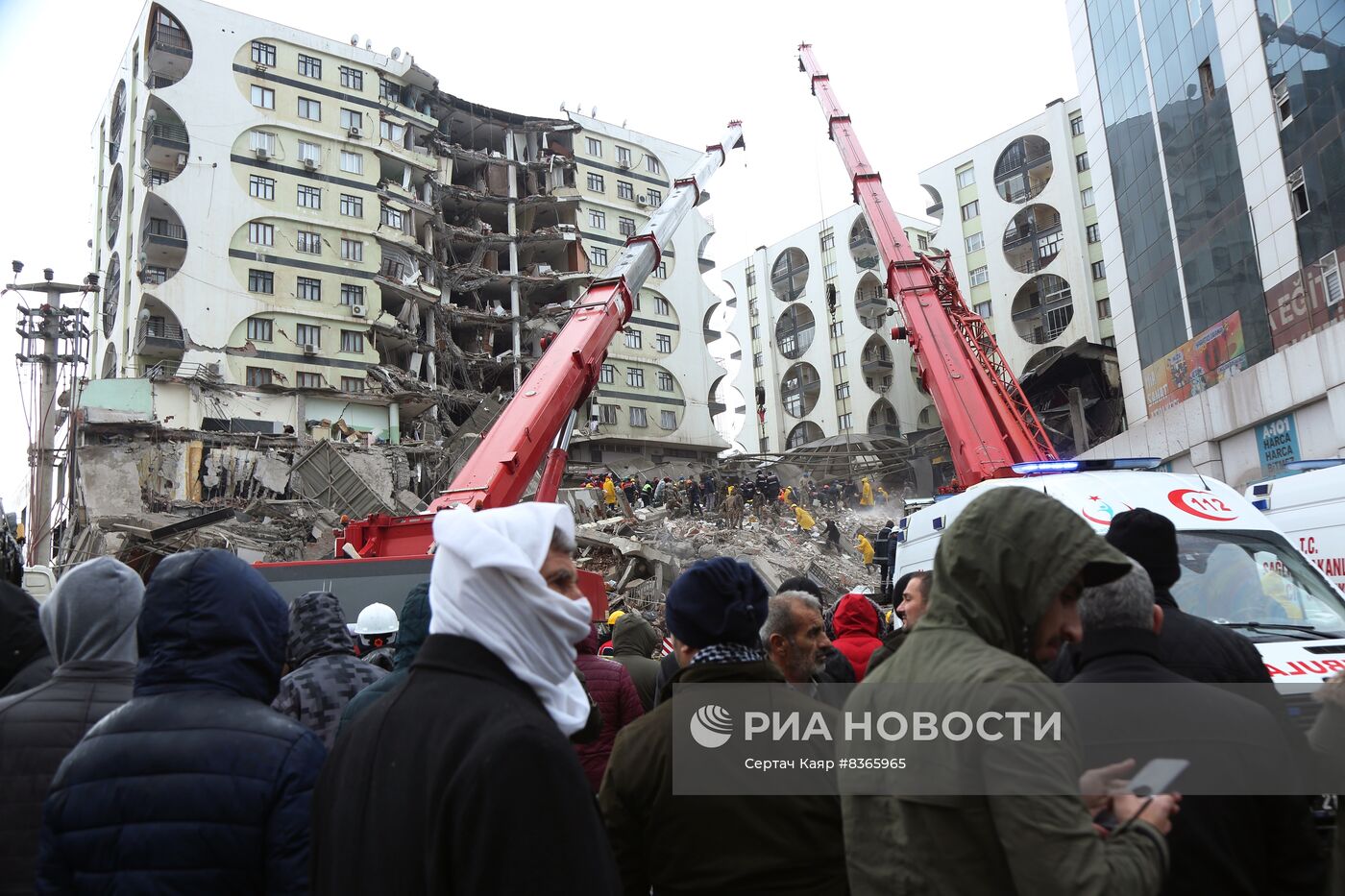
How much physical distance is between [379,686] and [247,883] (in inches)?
54.7

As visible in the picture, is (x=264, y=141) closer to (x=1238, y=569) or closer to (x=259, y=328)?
(x=259, y=328)

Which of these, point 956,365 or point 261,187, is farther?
point 261,187

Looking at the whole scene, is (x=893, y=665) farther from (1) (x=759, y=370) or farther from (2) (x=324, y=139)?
(1) (x=759, y=370)

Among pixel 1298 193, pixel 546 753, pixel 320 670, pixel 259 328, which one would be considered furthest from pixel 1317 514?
pixel 259 328

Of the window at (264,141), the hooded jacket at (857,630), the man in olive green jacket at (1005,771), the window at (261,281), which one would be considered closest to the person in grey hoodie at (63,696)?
the man in olive green jacket at (1005,771)

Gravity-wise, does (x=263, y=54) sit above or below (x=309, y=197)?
above

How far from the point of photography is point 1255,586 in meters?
5.34

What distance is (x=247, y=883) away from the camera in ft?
6.61

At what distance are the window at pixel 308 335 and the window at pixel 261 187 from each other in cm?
677

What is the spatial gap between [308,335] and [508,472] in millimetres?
34337

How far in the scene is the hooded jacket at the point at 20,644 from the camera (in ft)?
10.3

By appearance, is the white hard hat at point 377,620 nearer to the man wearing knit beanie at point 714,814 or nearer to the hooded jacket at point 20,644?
the hooded jacket at point 20,644

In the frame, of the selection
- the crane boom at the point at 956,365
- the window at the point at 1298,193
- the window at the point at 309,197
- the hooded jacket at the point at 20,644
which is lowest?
the hooded jacket at the point at 20,644

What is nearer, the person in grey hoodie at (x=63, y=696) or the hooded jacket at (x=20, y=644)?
the person in grey hoodie at (x=63, y=696)
